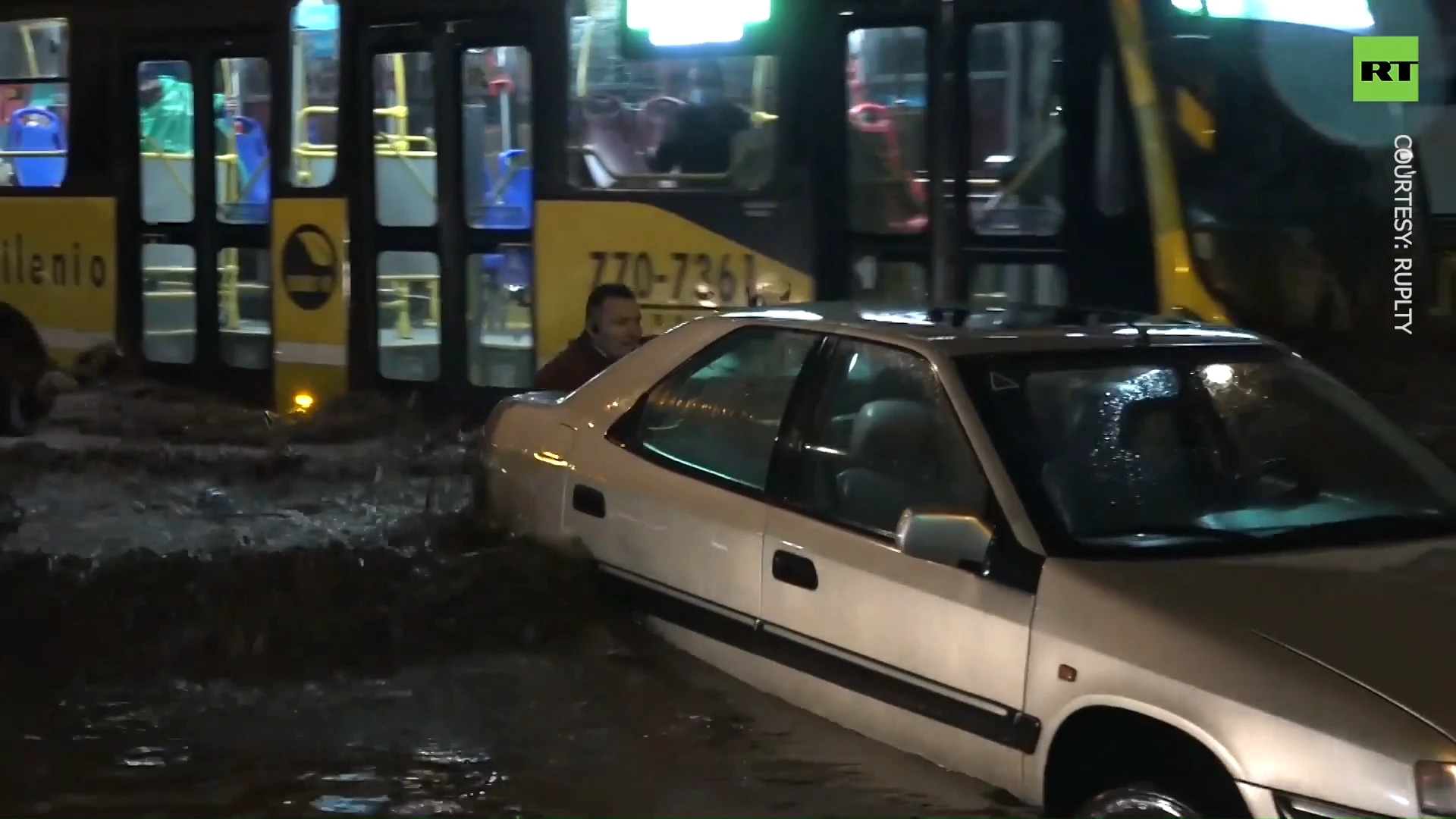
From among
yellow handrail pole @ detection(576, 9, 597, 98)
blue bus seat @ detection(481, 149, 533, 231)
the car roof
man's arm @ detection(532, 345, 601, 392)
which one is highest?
yellow handrail pole @ detection(576, 9, 597, 98)

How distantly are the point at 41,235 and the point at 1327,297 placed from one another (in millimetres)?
8384

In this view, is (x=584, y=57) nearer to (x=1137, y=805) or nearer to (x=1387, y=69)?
(x=1387, y=69)

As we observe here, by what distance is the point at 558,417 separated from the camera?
6203 mm

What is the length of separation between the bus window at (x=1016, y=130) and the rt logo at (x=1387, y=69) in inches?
49.4

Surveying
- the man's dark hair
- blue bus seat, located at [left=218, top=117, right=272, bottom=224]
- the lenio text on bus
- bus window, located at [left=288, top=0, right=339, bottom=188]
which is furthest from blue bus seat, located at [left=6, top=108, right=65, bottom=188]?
the man's dark hair

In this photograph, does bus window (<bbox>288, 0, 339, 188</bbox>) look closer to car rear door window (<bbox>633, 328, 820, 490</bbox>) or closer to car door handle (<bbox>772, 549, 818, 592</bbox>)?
car rear door window (<bbox>633, 328, 820, 490</bbox>)

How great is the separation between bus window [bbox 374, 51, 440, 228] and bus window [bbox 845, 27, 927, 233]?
2.75 metres

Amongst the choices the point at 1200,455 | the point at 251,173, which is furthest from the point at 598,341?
the point at 1200,455

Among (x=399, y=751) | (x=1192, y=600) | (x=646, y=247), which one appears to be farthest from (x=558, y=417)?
(x=646, y=247)

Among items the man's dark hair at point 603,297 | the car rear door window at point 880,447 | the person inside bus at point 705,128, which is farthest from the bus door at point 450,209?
the car rear door window at point 880,447

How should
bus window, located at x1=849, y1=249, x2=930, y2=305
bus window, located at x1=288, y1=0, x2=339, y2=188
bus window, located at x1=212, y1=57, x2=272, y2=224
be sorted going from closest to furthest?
bus window, located at x1=849, y1=249, x2=930, y2=305 < bus window, located at x1=288, y1=0, x2=339, y2=188 < bus window, located at x1=212, y1=57, x2=272, y2=224

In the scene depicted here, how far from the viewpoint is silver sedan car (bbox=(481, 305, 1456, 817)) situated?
3779mm

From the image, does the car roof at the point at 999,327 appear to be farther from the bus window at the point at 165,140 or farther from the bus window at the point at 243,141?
the bus window at the point at 165,140

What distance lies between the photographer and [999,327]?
518 cm
